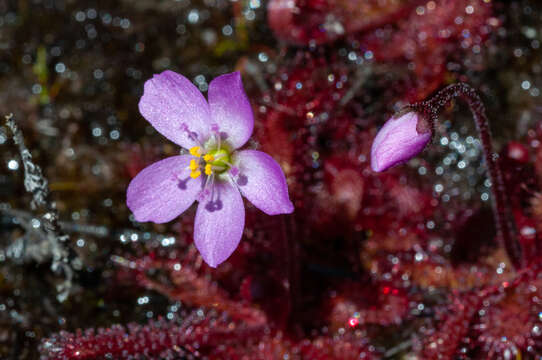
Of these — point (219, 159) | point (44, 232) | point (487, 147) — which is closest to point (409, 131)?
point (487, 147)

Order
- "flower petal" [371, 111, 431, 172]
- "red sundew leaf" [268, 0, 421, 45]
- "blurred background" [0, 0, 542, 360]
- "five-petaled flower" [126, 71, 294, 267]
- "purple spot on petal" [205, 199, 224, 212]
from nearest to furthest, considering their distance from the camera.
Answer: "flower petal" [371, 111, 431, 172] < "five-petaled flower" [126, 71, 294, 267] < "purple spot on petal" [205, 199, 224, 212] < "blurred background" [0, 0, 542, 360] < "red sundew leaf" [268, 0, 421, 45]

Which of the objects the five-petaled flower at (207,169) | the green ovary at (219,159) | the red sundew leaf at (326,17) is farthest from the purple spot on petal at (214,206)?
the red sundew leaf at (326,17)

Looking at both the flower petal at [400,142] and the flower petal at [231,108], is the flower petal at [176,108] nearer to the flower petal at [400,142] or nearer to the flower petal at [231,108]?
the flower petal at [231,108]

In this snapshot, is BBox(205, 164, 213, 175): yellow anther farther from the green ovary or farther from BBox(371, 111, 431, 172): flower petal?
BBox(371, 111, 431, 172): flower petal

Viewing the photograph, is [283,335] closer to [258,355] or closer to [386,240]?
[258,355]

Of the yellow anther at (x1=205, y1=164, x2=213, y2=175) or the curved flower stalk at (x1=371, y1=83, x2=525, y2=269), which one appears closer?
the curved flower stalk at (x1=371, y1=83, x2=525, y2=269)

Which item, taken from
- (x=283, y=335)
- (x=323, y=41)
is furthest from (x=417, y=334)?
(x=323, y=41)

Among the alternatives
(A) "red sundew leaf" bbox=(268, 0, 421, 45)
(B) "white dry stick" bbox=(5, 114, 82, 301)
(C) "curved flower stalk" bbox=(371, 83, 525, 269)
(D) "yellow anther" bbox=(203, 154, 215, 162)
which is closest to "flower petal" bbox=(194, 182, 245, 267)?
(D) "yellow anther" bbox=(203, 154, 215, 162)
